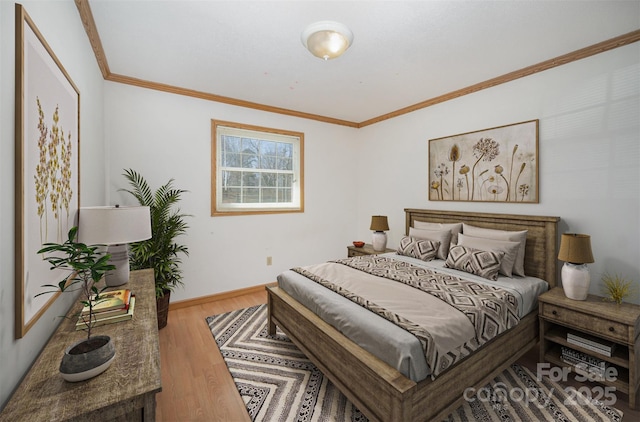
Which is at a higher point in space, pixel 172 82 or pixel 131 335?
pixel 172 82

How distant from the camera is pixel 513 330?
2.12 metres

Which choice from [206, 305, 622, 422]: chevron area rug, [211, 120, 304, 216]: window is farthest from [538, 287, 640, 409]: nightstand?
[211, 120, 304, 216]: window

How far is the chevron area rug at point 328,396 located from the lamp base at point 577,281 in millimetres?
670

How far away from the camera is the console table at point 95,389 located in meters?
0.87

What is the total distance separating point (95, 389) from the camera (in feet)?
3.14

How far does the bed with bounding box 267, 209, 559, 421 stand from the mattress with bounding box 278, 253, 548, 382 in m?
0.05

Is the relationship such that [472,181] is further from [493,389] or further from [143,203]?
[143,203]

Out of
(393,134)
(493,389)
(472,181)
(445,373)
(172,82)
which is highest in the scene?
(172,82)

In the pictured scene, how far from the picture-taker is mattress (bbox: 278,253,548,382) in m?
1.48

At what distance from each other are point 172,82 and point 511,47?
330 cm

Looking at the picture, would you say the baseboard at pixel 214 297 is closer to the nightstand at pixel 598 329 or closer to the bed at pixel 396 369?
the bed at pixel 396 369

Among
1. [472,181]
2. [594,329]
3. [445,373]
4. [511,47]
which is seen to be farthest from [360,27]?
Answer: [594,329]


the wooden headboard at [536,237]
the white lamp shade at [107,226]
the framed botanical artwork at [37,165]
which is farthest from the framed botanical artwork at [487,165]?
the framed botanical artwork at [37,165]

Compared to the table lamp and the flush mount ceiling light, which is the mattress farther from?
the flush mount ceiling light
